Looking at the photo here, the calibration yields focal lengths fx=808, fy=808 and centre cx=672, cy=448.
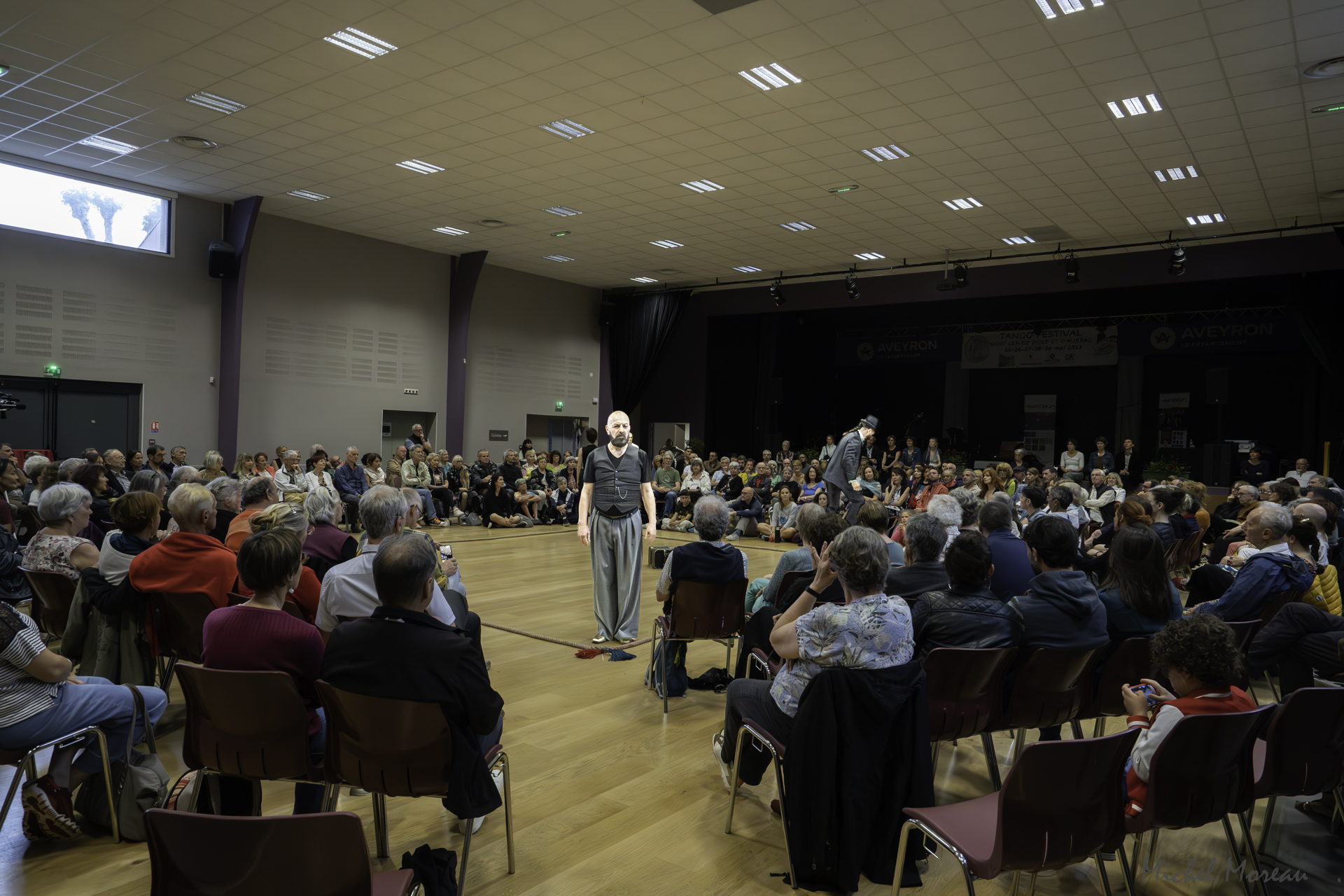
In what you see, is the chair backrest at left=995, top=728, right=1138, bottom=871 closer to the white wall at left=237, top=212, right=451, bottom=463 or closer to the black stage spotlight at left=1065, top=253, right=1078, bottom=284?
the black stage spotlight at left=1065, top=253, right=1078, bottom=284

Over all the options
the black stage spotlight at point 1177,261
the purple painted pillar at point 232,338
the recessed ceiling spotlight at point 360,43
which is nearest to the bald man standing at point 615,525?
the recessed ceiling spotlight at point 360,43

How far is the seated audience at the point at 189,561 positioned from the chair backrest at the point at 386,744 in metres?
1.41

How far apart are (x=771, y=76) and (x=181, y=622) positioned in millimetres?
6339

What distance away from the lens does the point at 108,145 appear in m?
9.39

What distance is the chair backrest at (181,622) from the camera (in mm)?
3330

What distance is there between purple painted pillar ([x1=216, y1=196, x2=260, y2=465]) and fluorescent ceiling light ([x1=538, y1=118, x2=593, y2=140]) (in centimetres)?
559

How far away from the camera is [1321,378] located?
12.5 m

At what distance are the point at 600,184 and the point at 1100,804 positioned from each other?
31.4 feet

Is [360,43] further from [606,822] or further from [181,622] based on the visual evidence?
[606,822]

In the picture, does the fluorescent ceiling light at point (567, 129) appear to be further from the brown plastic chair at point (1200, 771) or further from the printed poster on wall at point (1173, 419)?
the printed poster on wall at point (1173, 419)

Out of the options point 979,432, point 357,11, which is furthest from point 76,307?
point 979,432

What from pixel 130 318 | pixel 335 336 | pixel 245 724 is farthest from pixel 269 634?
pixel 335 336

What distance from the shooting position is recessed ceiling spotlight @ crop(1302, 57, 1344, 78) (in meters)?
6.43

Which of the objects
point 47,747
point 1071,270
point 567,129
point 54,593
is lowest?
point 47,747
